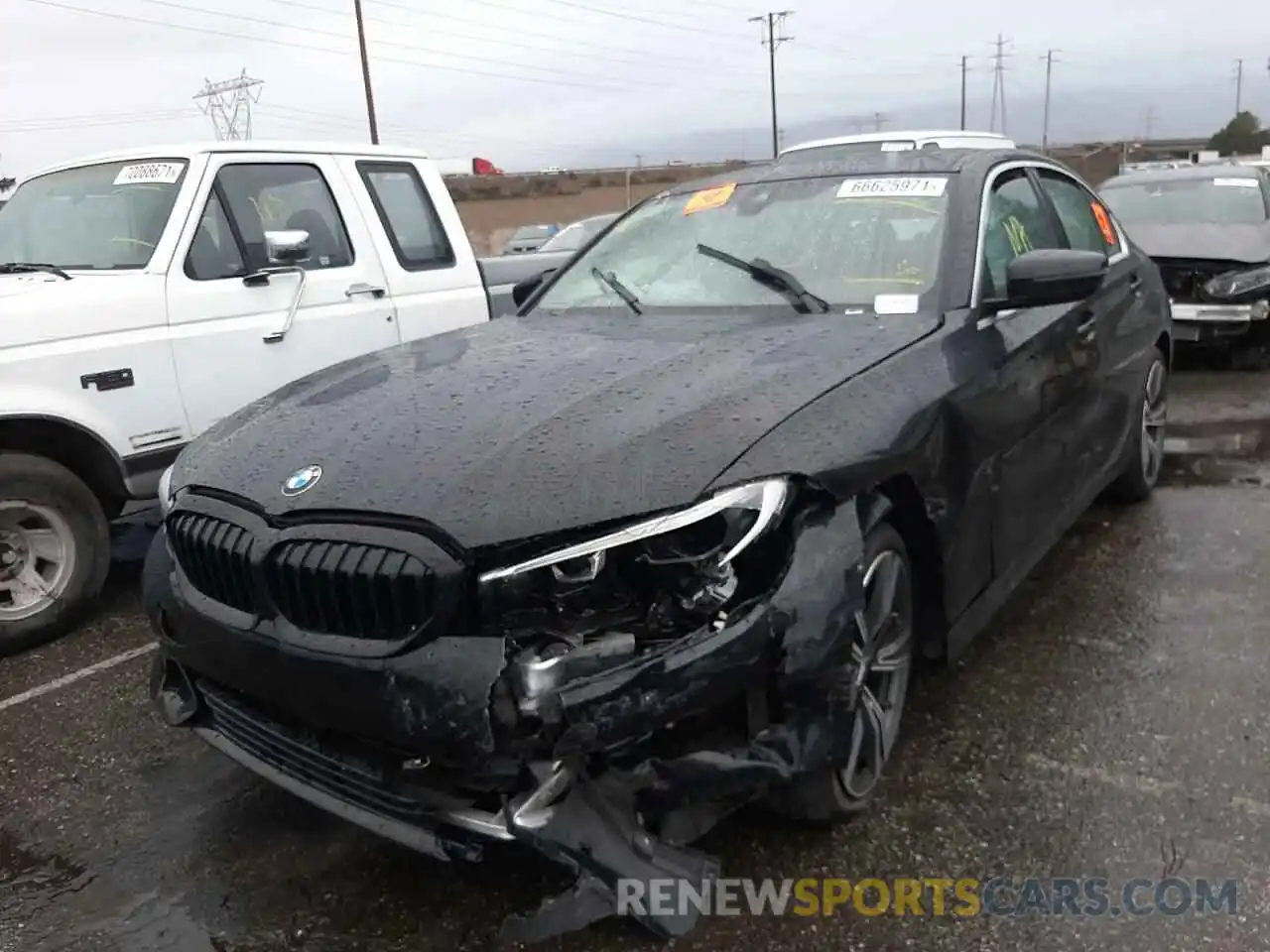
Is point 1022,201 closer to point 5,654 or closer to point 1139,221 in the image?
point 5,654

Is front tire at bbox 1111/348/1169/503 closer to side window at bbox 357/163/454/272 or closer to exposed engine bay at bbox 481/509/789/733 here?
exposed engine bay at bbox 481/509/789/733

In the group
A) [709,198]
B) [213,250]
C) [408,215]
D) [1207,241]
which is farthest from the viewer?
[1207,241]

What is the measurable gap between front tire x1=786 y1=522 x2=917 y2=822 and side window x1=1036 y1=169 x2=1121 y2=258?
2300mm

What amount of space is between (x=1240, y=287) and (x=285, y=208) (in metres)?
7.07

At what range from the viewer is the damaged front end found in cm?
225

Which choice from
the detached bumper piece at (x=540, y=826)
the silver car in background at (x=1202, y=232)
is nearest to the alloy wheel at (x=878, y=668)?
the detached bumper piece at (x=540, y=826)

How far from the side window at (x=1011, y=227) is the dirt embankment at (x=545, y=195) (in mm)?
41221

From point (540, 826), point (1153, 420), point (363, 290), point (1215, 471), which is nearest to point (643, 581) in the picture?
point (540, 826)

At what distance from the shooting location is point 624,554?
2.42 metres

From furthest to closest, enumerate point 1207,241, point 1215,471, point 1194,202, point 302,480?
point 1194,202 < point 1207,241 < point 1215,471 < point 302,480

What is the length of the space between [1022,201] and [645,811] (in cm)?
296

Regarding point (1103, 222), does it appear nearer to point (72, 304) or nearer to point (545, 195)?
point (72, 304)

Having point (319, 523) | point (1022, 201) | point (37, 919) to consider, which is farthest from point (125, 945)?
point (1022, 201)

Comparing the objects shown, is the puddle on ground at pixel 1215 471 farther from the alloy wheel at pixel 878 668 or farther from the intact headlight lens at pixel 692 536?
the intact headlight lens at pixel 692 536
